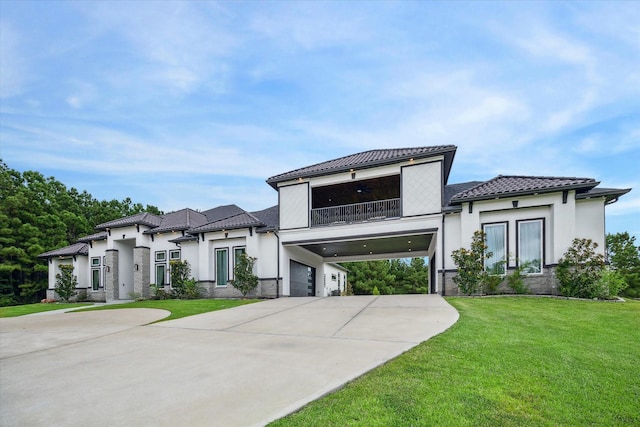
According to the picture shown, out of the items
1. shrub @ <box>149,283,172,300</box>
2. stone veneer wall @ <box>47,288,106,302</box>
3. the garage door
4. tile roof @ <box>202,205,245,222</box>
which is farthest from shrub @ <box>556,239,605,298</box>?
stone veneer wall @ <box>47,288,106,302</box>

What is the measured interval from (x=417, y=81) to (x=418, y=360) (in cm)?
1452

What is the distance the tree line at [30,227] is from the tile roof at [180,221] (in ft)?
46.2

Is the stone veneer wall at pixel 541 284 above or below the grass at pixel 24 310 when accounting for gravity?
above

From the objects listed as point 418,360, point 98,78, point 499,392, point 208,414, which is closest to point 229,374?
point 208,414

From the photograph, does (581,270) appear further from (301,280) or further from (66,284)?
(66,284)

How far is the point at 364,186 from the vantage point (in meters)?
18.4

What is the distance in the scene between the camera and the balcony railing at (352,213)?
16998 millimetres

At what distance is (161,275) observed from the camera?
21125mm

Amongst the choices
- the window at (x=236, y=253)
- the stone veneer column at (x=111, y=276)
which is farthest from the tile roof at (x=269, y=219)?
the stone veneer column at (x=111, y=276)

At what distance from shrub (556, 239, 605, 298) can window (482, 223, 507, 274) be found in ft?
6.05

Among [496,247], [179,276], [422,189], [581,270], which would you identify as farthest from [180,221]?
[581,270]

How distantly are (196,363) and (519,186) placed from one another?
13371 millimetres

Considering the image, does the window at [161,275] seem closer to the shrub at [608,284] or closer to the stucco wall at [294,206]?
the stucco wall at [294,206]

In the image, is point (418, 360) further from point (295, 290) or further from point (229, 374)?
point (295, 290)
